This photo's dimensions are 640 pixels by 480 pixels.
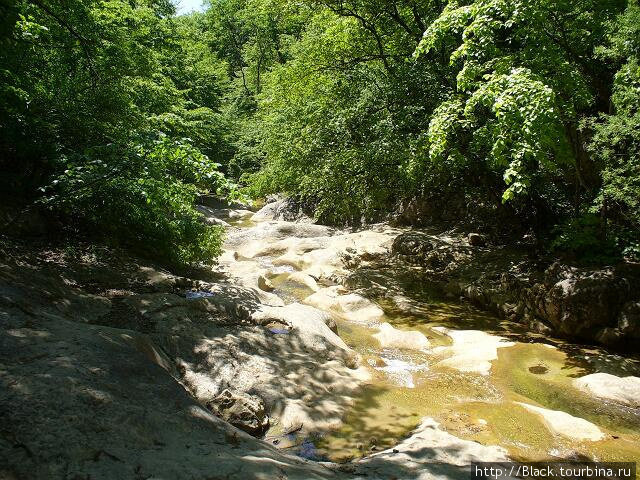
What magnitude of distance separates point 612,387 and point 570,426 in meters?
1.35

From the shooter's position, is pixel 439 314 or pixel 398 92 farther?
pixel 398 92

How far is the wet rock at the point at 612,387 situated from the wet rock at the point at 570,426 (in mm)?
865

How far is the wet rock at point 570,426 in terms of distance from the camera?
4344 mm

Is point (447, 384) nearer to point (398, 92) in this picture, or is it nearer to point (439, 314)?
point (439, 314)

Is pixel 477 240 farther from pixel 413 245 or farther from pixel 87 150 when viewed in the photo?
pixel 87 150

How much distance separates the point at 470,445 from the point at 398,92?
8313 mm

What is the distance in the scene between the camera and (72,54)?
Answer: 9188 mm

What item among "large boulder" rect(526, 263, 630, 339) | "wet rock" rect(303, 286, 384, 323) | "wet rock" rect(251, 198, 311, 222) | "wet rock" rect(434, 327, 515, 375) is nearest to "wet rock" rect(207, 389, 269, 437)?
"wet rock" rect(434, 327, 515, 375)

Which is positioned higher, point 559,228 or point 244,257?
point 559,228

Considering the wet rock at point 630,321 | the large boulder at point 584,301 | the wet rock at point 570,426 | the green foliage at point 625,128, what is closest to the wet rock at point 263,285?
the large boulder at point 584,301

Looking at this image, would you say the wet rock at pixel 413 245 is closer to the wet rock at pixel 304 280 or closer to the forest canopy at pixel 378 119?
the forest canopy at pixel 378 119

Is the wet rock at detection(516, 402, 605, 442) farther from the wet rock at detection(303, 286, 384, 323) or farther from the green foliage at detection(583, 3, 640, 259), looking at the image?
the wet rock at detection(303, 286, 384, 323)

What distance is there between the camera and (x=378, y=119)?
10336 millimetres

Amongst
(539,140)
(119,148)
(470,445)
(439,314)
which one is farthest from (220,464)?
(439,314)
